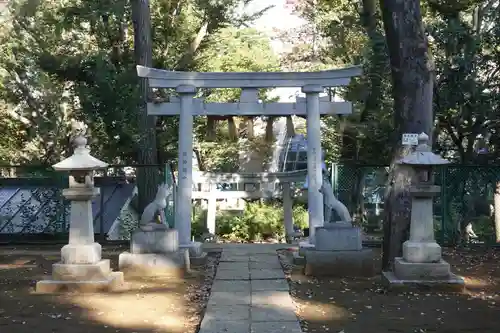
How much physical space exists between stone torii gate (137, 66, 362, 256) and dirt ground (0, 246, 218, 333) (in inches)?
64.4

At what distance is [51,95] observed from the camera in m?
Result: 15.8

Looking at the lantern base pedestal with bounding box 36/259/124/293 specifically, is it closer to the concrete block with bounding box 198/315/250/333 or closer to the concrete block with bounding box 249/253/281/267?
the concrete block with bounding box 198/315/250/333

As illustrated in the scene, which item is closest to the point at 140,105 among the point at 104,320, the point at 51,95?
the point at 51,95

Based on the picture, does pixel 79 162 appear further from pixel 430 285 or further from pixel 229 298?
pixel 430 285

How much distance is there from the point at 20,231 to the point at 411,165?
28.1ft

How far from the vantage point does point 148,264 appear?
894 cm

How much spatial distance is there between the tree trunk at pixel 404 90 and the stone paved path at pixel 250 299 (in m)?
1.84

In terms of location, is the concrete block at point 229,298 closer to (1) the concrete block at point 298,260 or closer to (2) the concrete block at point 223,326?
(2) the concrete block at point 223,326

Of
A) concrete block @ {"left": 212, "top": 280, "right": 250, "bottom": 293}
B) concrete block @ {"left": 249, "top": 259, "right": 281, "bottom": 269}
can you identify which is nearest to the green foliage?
concrete block @ {"left": 249, "top": 259, "right": 281, "bottom": 269}

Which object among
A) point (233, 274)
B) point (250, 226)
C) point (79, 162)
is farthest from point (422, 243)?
point (250, 226)

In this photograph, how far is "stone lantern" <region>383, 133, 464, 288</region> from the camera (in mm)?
7863

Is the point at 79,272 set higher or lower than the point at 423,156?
lower

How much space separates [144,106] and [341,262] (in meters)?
6.41

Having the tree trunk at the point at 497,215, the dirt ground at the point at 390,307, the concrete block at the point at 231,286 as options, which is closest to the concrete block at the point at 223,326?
the dirt ground at the point at 390,307
